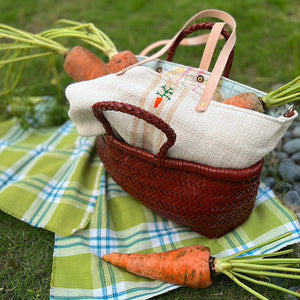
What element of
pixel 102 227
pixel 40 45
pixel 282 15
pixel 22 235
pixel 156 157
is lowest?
pixel 22 235

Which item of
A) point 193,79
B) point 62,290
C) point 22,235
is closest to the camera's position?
point 62,290

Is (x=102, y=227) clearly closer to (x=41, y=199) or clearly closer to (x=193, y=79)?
(x=41, y=199)

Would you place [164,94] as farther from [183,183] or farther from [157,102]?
[183,183]

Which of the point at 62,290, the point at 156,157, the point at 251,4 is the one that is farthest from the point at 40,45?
the point at 251,4

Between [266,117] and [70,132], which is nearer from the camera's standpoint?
[266,117]

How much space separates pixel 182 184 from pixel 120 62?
24.8 inches

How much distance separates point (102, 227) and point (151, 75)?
731mm

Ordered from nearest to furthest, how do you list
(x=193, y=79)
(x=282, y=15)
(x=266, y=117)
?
(x=266, y=117), (x=193, y=79), (x=282, y=15)

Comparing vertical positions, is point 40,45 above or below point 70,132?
above

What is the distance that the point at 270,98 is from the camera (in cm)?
131

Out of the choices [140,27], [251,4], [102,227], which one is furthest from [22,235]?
[251,4]

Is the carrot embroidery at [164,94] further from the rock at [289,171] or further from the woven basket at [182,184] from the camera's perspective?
the rock at [289,171]

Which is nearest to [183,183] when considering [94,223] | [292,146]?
[94,223]

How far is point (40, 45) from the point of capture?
5.72 ft
